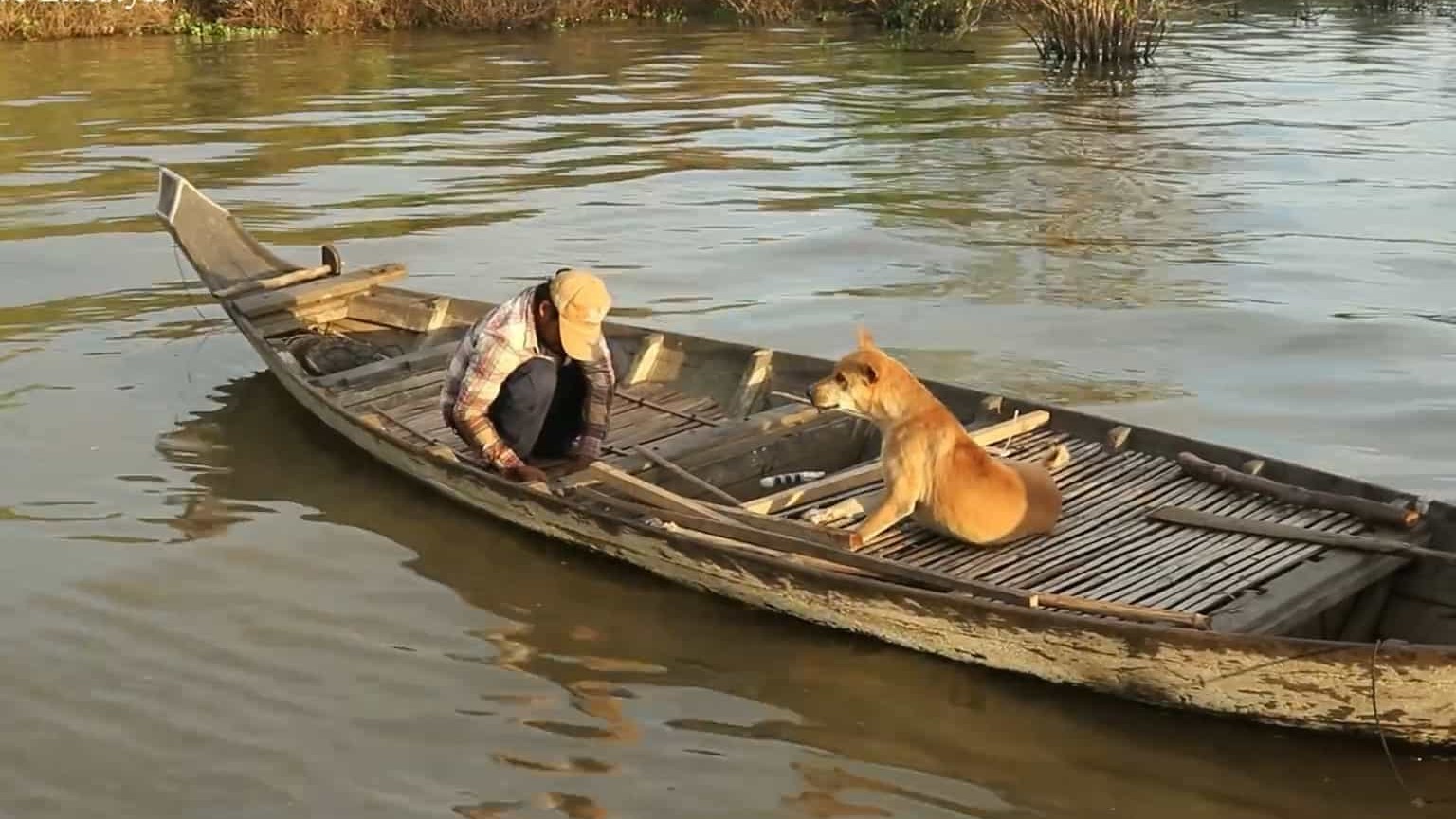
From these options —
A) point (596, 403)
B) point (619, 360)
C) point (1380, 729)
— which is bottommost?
point (1380, 729)

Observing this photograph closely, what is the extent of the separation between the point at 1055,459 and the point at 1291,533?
1007mm

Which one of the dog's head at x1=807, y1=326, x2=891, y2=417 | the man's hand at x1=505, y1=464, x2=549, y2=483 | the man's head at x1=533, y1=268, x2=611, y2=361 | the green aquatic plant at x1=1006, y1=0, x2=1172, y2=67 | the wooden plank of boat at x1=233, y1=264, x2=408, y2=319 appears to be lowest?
the man's hand at x1=505, y1=464, x2=549, y2=483

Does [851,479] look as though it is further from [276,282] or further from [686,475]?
[276,282]

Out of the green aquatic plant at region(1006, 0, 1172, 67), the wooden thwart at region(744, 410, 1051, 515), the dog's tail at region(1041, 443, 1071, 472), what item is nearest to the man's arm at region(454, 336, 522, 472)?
the wooden thwart at region(744, 410, 1051, 515)

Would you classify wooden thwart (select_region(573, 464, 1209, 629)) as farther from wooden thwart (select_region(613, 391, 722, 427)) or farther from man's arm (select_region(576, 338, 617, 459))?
wooden thwart (select_region(613, 391, 722, 427))

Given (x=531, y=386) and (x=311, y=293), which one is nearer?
(x=531, y=386)

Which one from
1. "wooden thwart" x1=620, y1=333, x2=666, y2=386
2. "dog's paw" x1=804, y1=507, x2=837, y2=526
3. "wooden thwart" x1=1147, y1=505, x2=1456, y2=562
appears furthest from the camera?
"wooden thwart" x1=620, y1=333, x2=666, y2=386

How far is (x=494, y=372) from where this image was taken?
5.85 m

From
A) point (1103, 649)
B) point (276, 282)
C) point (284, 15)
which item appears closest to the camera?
point (1103, 649)

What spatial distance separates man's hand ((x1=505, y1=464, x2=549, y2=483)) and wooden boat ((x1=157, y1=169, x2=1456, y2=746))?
6 centimetres

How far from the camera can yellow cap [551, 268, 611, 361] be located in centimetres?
555

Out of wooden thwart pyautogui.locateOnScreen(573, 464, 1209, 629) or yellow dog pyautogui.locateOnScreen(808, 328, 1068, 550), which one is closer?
wooden thwart pyautogui.locateOnScreen(573, 464, 1209, 629)

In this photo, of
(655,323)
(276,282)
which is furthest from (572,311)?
(655,323)

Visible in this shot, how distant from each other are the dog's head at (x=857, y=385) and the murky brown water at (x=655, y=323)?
0.80 m
